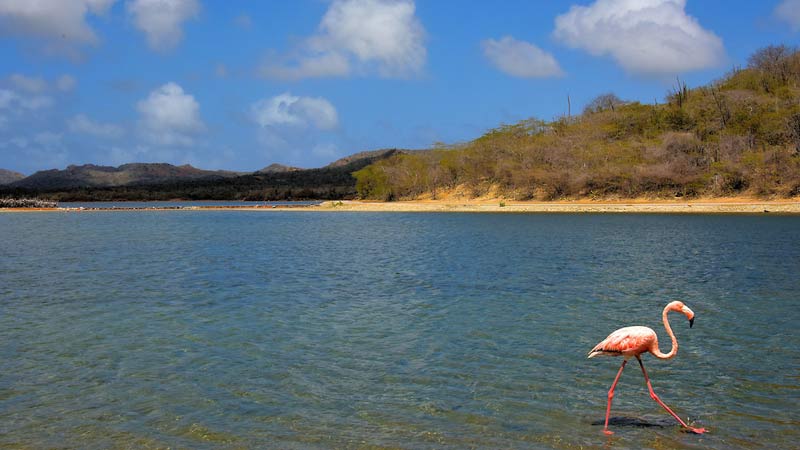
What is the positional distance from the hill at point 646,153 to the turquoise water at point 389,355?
2007 inches

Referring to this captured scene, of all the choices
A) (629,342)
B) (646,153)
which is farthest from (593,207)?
(629,342)

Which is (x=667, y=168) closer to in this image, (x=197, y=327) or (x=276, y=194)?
(x=197, y=327)

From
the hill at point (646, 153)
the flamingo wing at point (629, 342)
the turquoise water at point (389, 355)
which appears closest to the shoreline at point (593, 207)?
the hill at point (646, 153)

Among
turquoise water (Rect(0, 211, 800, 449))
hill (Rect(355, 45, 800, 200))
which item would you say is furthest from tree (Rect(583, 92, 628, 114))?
turquoise water (Rect(0, 211, 800, 449))

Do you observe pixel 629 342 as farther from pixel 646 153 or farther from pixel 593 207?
pixel 646 153

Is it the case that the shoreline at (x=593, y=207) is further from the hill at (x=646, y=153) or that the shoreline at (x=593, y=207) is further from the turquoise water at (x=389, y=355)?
the turquoise water at (x=389, y=355)

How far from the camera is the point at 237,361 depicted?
37.8 feet

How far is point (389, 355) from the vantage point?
38.7 feet

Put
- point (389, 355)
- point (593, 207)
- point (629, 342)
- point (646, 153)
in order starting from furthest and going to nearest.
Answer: point (646, 153) < point (593, 207) < point (389, 355) < point (629, 342)

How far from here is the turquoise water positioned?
8344 mm

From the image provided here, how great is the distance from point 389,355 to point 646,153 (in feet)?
248

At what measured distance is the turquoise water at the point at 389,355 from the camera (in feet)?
27.4

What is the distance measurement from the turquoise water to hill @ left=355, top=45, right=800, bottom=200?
167 ft

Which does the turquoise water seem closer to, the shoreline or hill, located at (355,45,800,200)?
the shoreline
